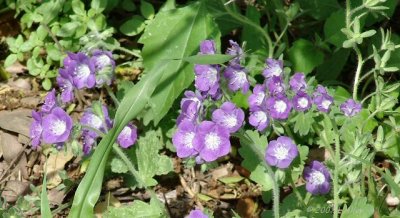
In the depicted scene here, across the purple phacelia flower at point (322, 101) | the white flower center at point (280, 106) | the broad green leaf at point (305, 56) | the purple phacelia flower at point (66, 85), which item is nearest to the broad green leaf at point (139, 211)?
the purple phacelia flower at point (66, 85)

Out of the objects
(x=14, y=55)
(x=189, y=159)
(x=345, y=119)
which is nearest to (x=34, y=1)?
(x=14, y=55)

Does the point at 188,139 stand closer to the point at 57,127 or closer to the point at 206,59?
the point at 206,59

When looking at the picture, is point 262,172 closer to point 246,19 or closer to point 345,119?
point 345,119

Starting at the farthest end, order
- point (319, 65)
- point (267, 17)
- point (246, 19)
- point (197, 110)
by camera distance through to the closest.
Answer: point (267, 17), point (319, 65), point (246, 19), point (197, 110)

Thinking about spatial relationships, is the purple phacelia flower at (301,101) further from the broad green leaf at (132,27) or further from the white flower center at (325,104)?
the broad green leaf at (132,27)

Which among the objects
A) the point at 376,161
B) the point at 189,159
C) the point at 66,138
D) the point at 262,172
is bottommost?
the point at 376,161

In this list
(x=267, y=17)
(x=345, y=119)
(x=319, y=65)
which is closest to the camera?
(x=345, y=119)
